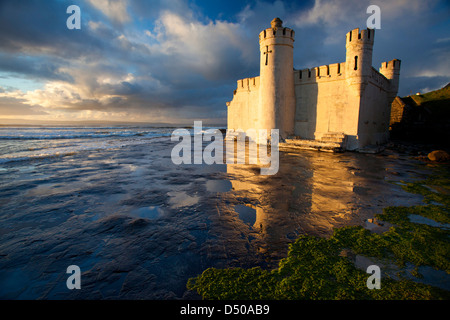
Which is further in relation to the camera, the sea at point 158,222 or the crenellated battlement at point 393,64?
the crenellated battlement at point 393,64

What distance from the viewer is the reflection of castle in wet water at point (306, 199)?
13.1 feet

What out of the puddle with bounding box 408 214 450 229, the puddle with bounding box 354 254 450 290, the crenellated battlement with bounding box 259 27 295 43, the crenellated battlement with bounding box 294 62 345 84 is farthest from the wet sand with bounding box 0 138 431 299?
the crenellated battlement with bounding box 259 27 295 43

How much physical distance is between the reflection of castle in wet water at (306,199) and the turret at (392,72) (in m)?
14.4

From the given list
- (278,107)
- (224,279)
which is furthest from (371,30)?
(224,279)

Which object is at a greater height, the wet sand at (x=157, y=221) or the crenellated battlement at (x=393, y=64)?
the crenellated battlement at (x=393, y=64)

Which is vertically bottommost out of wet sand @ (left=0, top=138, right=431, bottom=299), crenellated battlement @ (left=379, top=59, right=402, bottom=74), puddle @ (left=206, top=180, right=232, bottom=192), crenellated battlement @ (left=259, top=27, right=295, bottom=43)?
wet sand @ (left=0, top=138, right=431, bottom=299)

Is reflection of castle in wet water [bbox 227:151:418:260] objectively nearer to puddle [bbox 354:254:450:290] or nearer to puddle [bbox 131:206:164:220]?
puddle [bbox 354:254:450:290]

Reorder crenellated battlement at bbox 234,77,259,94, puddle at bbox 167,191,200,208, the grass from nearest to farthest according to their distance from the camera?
the grass → puddle at bbox 167,191,200,208 → crenellated battlement at bbox 234,77,259,94

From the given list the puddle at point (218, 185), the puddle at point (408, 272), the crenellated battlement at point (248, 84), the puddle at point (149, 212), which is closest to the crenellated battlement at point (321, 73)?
the crenellated battlement at point (248, 84)

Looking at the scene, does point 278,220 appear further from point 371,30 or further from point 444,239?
point 371,30

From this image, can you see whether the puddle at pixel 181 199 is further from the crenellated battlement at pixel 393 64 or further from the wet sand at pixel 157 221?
the crenellated battlement at pixel 393 64

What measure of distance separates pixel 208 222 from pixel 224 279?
1.75 m

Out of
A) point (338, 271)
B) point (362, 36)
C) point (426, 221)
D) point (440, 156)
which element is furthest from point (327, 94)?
point (338, 271)

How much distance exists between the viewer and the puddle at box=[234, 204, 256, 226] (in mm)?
4309
